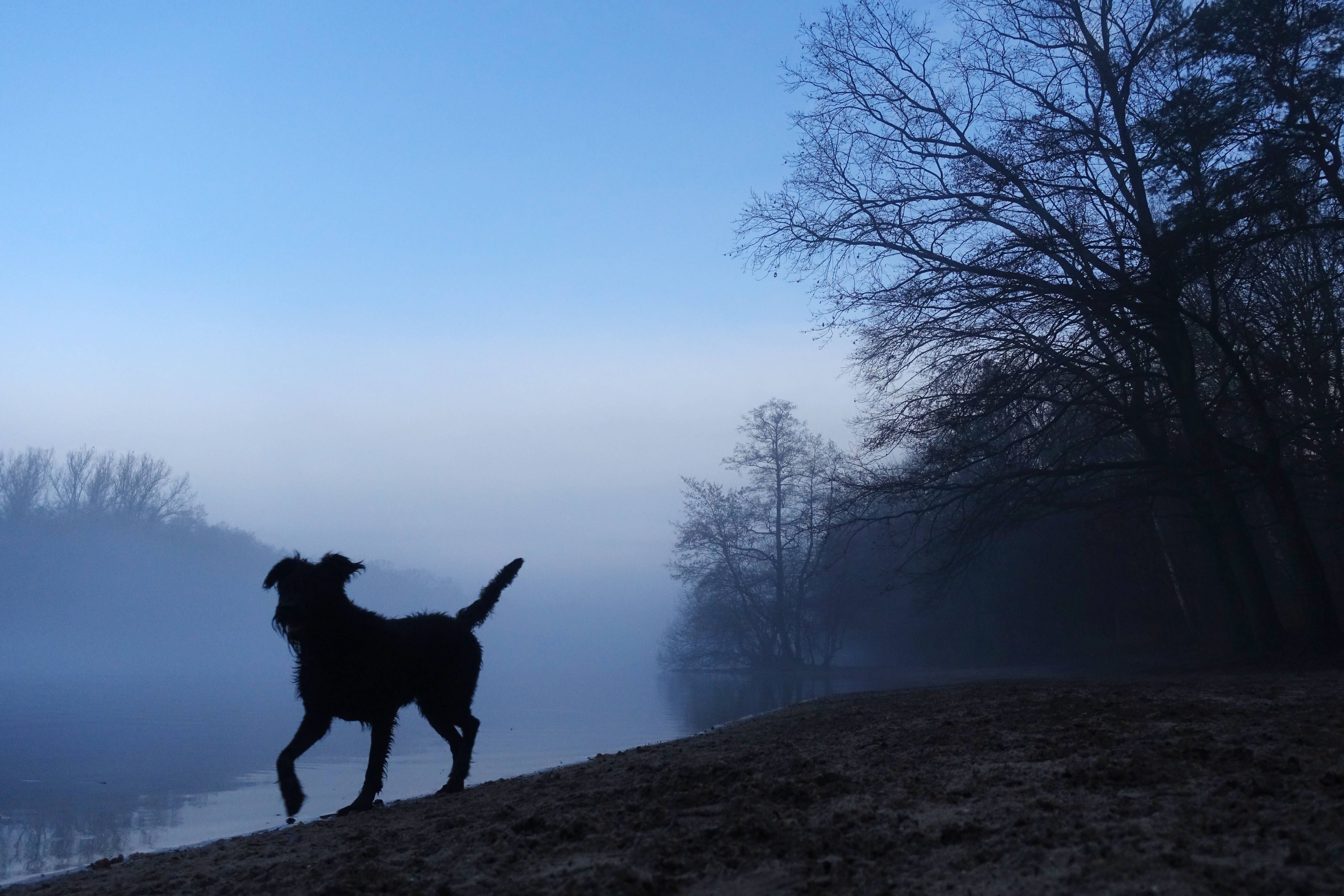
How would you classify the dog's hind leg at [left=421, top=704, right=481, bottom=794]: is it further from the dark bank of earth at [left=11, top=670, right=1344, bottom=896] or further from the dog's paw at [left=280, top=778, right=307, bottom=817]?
the dog's paw at [left=280, top=778, right=307, bottom=817]

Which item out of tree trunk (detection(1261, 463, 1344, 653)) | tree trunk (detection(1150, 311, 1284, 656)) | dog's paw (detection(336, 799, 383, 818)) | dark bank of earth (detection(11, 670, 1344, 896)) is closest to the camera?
dark bank of earth (detection(11, 670, 1344, 896))

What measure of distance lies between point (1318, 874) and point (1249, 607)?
16851mm

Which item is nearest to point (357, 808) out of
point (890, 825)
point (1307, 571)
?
point (890, 825)

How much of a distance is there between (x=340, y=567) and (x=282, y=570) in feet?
1.40

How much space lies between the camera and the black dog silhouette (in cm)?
738

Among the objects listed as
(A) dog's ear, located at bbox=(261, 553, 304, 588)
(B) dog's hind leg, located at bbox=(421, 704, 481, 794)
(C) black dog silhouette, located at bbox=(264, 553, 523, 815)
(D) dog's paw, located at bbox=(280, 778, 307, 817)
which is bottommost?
(D) dog's paw, located at bbox=(280, 778, 307, 817)

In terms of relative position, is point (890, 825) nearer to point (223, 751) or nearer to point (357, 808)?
point (357, 808)

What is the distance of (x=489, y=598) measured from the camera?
29.9 feet

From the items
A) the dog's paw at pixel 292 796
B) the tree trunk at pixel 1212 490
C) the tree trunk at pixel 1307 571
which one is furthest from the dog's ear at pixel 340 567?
the tree trunk at pixel 1307 571

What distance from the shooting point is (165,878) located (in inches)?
205

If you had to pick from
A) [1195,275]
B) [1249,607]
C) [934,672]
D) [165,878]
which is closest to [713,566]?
[934,672]

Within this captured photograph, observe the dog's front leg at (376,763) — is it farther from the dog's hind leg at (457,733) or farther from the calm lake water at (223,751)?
the calm lake water at (223,751)

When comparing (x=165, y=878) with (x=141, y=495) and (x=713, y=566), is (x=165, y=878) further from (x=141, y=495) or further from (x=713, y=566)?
(x=141, y=495)

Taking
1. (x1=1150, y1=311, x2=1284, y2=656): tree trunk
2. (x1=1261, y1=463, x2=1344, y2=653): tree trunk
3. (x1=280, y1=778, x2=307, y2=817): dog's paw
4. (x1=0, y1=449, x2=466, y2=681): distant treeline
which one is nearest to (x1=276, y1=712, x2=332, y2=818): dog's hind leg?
(x1=280, y1=778, x2=307, y2=817): dog's paw
